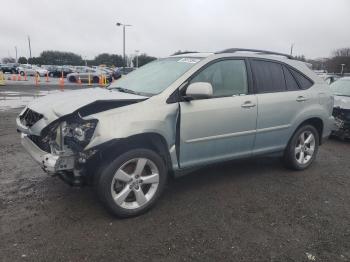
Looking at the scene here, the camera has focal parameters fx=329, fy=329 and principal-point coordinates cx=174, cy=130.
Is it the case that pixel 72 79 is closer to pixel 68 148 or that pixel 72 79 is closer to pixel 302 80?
pixel 302 80

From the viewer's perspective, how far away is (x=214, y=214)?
3703mm

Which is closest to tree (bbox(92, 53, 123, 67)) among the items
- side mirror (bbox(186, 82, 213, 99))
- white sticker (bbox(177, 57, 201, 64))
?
white sticker (bbox(177, 57, 201, 64))

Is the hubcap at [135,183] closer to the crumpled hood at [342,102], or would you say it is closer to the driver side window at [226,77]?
the driver side window at [226,77]

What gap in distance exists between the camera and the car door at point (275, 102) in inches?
178

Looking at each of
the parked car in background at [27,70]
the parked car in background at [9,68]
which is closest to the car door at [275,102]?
the parked car in background at [27,70]

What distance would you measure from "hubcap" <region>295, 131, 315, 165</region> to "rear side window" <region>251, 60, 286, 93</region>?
37.2 inches

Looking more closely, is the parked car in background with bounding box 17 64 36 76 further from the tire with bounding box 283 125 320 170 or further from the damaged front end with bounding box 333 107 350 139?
the tire with bounding box 283 125 320 170

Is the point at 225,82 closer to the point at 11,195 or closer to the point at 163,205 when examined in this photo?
the point at 163,205

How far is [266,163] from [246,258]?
116 inches

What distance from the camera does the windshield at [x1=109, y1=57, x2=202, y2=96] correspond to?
394cm

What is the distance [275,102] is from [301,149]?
3.70 feet

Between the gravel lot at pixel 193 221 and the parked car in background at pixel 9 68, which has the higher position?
the parked car in background at pixel 9 68

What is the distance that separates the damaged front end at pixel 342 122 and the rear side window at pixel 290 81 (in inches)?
118

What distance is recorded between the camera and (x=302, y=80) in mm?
5102
